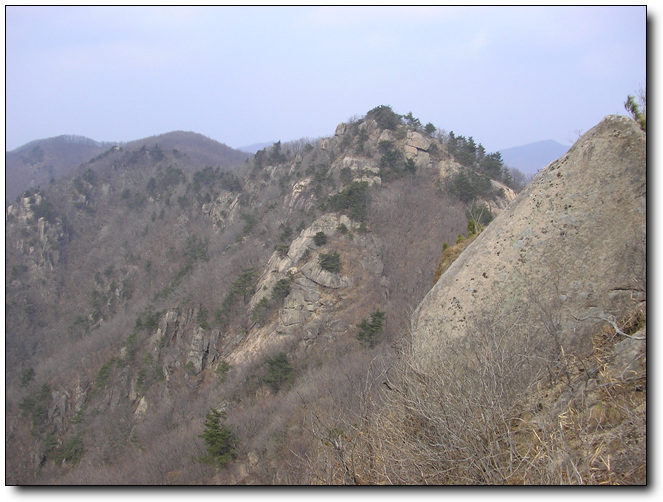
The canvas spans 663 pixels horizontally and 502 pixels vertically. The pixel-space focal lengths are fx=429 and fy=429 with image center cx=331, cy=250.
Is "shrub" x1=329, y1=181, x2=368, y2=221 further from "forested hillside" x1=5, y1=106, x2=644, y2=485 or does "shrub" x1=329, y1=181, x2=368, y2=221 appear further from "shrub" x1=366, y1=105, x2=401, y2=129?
"shrub" x1=366, y1=105, x2=401, y2=129

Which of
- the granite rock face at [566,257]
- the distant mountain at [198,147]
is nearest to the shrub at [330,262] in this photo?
the granite rock face at [566,257]

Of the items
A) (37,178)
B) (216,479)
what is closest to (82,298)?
(216,479)

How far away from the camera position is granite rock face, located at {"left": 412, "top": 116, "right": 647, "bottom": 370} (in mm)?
5590

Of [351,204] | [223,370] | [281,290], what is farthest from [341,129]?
[223,370]

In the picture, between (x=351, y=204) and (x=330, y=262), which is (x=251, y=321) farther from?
(x=351, y=204)

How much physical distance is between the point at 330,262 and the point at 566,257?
22.7m

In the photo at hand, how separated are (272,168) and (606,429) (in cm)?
5937

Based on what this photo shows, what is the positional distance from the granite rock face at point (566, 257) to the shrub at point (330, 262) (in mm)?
21582

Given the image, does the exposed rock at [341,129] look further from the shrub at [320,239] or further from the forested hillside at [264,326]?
the shrub at [320,239]

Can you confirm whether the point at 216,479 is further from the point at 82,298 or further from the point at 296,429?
the point at 82,298

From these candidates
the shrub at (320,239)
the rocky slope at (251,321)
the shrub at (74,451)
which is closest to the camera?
the rocky slope at (251,321)

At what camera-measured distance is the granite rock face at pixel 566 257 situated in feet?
18.3

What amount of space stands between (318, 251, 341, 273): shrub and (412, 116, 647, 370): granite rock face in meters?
21.6

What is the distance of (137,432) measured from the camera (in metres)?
28.4
